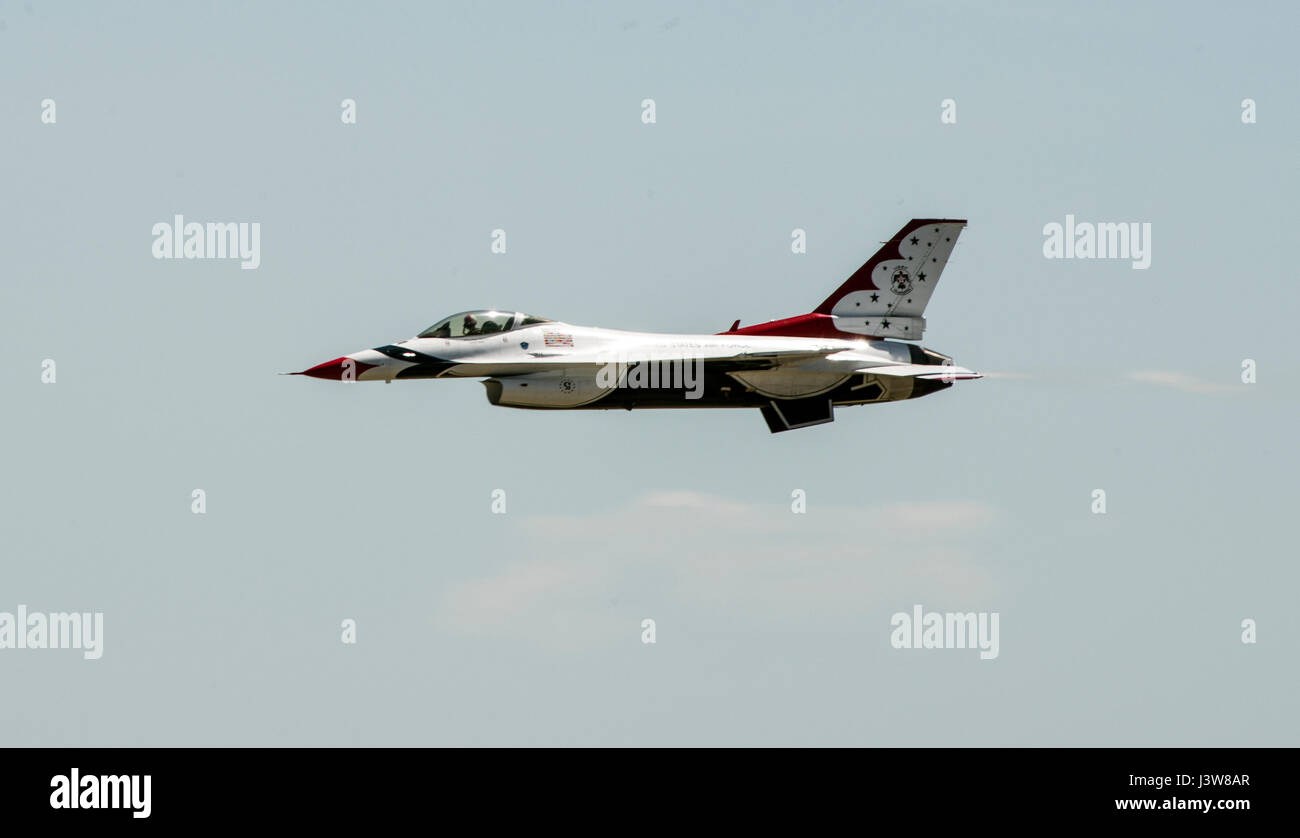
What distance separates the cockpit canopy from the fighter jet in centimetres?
3

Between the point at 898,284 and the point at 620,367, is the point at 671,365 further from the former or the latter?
the point at 898,284

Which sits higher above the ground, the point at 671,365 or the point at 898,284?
the point at 898,284

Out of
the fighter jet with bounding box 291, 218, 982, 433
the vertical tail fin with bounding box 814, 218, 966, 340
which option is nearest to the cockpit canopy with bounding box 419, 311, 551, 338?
the fighter jet with bounding box 291, 218, 982, 433

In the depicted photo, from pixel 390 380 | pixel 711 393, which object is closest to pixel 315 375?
pixel 390 380

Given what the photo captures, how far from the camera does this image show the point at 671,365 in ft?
194

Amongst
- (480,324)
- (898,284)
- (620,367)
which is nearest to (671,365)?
(620,367)

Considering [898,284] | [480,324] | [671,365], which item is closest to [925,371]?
[898,284]

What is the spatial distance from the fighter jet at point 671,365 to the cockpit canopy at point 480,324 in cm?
3

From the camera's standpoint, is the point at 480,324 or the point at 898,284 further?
the point at 898,284

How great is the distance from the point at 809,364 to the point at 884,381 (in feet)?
6.90

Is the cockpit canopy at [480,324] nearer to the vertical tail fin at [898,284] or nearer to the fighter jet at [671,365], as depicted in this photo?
the fighter jet at [671,365]

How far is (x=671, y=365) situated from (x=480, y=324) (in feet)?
16.5

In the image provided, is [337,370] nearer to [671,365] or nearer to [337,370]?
[337,370]
